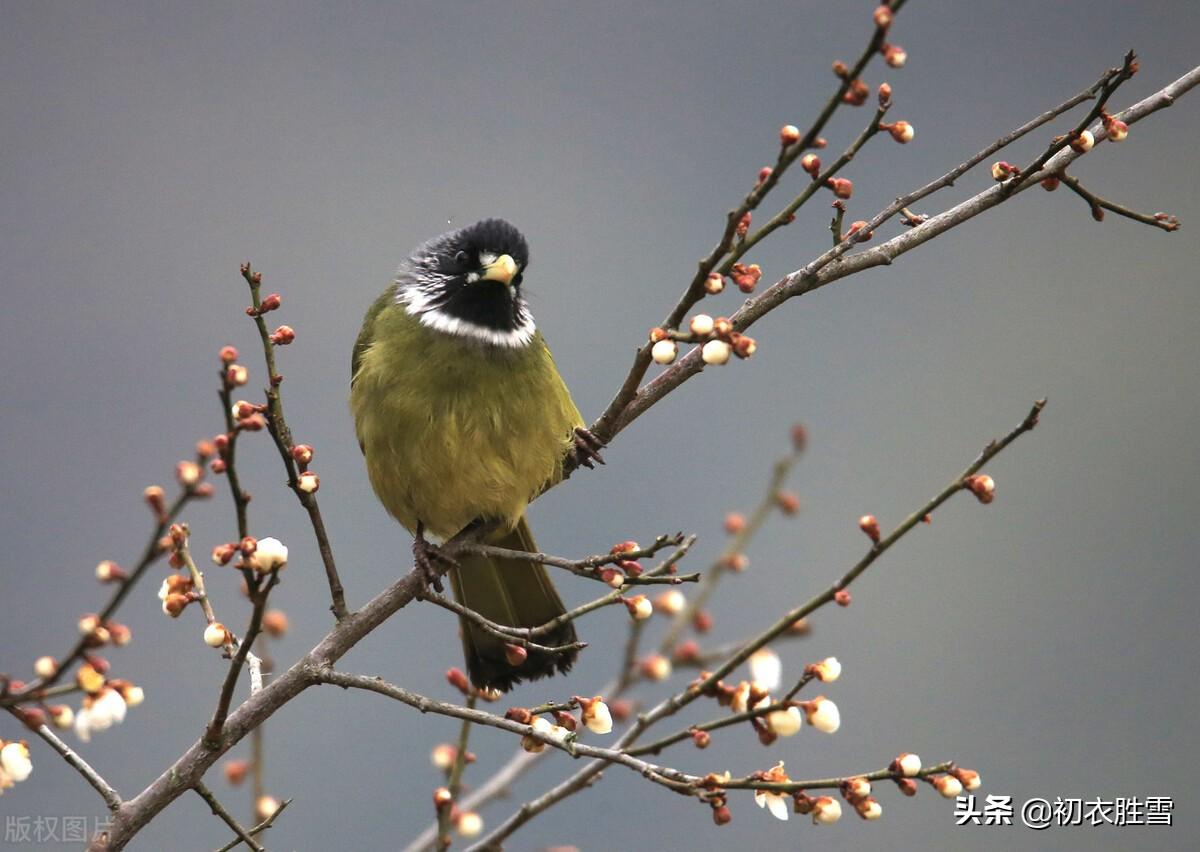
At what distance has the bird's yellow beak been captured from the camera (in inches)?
165

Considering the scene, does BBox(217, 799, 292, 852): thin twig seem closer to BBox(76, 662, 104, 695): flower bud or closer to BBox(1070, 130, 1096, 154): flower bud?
BBox(76, 662, 104, 695): flower bud

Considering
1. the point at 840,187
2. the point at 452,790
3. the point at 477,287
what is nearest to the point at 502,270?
the point at 477,287

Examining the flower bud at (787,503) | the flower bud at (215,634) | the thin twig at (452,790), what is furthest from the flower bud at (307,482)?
the flower bud at (787,503)

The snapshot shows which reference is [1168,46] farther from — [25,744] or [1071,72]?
[25,744]

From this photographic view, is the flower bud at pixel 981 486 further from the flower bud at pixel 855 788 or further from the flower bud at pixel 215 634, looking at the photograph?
the flower bud at pixel 215 634

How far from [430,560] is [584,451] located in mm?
574

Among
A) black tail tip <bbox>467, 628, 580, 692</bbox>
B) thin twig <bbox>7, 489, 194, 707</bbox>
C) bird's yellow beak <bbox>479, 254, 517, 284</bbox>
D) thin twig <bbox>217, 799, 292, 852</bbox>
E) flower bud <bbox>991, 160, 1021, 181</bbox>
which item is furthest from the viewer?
bird's yellow beak <bbox>479, 254, 517, 284</bbox>

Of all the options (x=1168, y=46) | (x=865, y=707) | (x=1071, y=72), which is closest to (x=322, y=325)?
(x=865, y=707)

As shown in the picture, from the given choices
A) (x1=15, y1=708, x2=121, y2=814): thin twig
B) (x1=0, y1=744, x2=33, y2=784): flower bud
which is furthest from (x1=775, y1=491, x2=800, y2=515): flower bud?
(x1=0, y1=744, x2=33, y2=784): flower bud

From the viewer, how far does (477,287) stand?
4.29 metres

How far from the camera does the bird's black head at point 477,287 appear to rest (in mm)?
4195

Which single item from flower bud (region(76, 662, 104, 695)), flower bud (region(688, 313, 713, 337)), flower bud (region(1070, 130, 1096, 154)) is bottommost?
flower bud (region(76, 662, 104, 695))

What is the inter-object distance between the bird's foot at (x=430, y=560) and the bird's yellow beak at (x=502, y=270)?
84 centimetres

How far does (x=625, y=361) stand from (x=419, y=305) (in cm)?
2141
